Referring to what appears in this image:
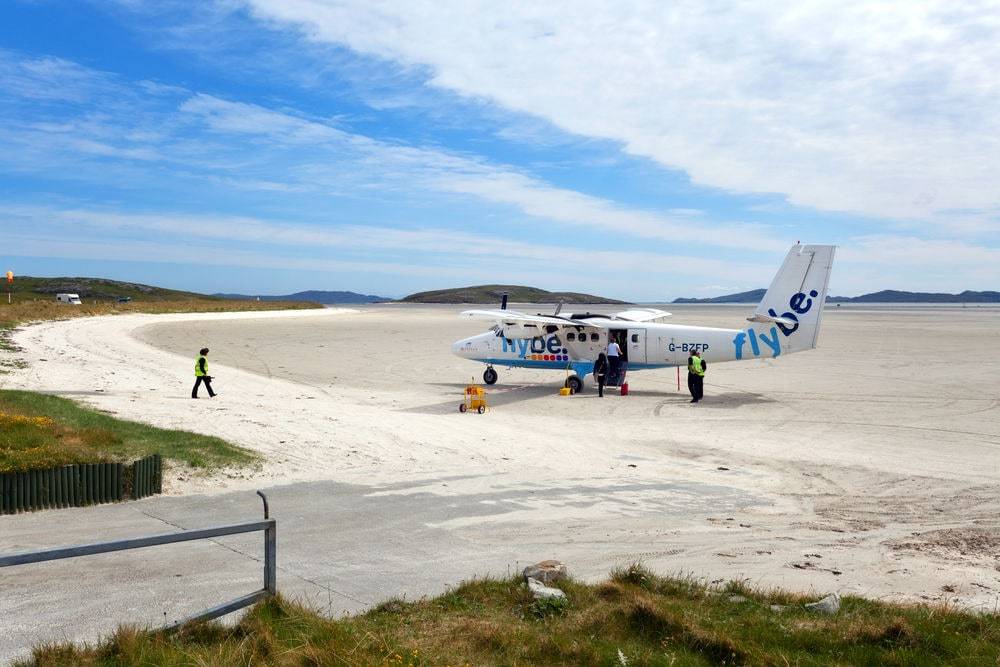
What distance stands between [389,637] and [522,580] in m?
1.93

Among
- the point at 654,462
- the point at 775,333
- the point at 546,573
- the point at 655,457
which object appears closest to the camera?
the point at 546,573

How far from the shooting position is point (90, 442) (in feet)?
44.1

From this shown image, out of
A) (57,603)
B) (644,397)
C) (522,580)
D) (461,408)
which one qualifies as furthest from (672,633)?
(644,397)

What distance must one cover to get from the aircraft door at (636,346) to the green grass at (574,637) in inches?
801

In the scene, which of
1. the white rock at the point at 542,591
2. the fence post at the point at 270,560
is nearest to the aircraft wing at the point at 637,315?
the white rock at the point at 542,591

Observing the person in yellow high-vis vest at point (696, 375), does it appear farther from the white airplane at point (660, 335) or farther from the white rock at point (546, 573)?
the white rock at point (546, 573)

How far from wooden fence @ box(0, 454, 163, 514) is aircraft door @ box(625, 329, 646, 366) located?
18.7 meters

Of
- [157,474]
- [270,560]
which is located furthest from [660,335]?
[270,560]

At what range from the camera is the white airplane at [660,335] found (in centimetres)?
2584

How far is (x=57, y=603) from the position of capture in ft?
24.1

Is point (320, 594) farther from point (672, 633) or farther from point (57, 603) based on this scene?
point (672, 633)

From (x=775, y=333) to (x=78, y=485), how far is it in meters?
21.9

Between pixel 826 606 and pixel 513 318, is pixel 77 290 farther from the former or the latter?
pixel 826 606

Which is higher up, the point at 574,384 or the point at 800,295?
the point at 800,295
